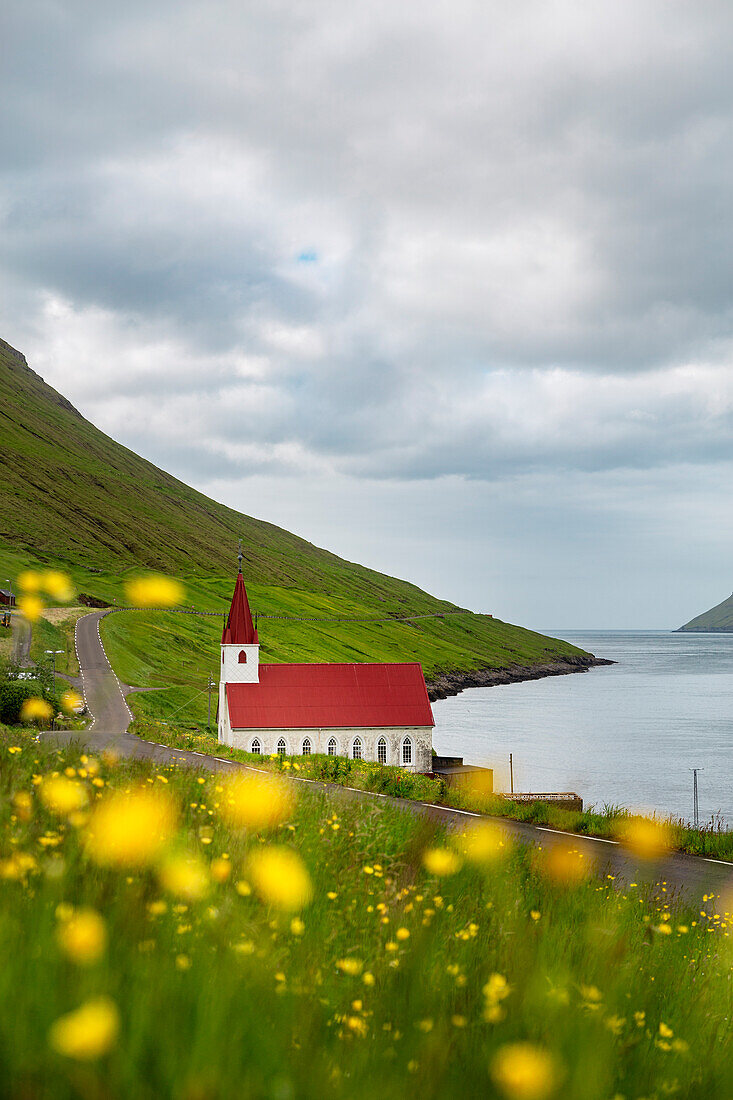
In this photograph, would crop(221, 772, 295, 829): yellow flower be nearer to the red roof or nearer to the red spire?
the red roof

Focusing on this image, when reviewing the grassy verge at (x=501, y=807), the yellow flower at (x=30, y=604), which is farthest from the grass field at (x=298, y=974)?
the grassy verge at (x=501, y=807)

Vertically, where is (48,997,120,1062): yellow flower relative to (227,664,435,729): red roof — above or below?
above

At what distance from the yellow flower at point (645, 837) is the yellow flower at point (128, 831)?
43.6 feet

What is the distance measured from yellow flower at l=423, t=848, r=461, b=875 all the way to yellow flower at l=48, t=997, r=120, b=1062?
3678mm

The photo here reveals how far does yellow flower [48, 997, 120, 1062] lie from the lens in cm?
268

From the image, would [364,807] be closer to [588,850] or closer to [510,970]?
[510,970]

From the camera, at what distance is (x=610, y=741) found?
104000mm

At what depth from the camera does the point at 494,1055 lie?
326 centimetres

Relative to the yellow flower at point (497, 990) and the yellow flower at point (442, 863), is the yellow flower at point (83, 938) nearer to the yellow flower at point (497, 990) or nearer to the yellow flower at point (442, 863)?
the yellow flower at point (497, 990)

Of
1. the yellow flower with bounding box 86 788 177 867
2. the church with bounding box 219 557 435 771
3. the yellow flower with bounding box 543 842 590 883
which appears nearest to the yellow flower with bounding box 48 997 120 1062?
the yellow flower with bounding box 86 788 177 867

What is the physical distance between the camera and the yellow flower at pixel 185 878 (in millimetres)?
4180

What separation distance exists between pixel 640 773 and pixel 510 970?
279ft

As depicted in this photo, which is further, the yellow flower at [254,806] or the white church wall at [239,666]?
the white church wall at [239,666]

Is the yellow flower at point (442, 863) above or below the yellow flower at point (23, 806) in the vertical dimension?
below
